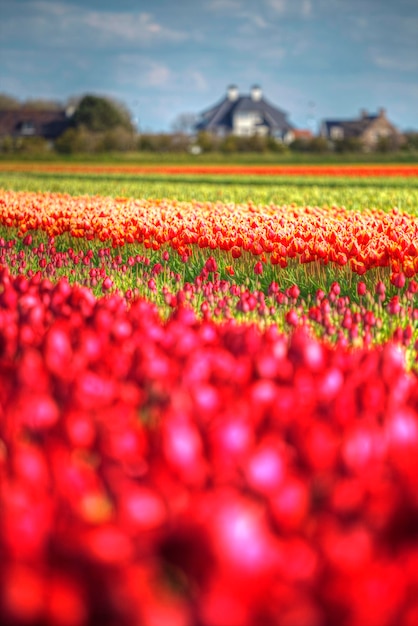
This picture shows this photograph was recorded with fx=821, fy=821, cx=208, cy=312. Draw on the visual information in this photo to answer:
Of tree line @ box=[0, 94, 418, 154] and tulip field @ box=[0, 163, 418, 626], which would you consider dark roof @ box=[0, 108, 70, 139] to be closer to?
tree line @ box=[0, 94, 418, 154]

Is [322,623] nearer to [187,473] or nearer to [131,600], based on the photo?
[131,600]

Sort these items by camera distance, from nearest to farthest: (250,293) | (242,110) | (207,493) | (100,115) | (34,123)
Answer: (207,493)
(250,293)
(100,115)
(34,123)
(242,110)

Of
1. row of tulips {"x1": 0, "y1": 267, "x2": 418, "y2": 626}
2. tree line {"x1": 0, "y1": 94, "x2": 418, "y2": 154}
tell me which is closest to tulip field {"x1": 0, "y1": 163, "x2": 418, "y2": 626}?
row of tulips {"x1": 0, "y1": 267, "x2": 418, "y2": 626}

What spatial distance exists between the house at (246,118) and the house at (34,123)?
2400 centimetres

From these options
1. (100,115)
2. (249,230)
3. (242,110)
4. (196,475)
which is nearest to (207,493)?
(196,475)

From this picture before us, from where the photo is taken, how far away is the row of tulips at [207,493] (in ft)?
5.51

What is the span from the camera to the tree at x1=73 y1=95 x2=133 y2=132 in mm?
92375

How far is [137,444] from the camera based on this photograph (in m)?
2.32

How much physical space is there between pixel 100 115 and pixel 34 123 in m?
24.5

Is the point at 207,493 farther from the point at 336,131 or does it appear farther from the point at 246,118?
the point at 336,131

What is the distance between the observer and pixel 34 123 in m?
113

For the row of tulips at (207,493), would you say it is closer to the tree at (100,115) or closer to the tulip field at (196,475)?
the tulip field at (196,475)

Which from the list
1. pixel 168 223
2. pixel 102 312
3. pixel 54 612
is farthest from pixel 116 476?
pixel 168 223

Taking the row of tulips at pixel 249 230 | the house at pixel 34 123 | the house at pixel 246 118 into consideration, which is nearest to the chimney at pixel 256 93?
the house at pixel 246 118
